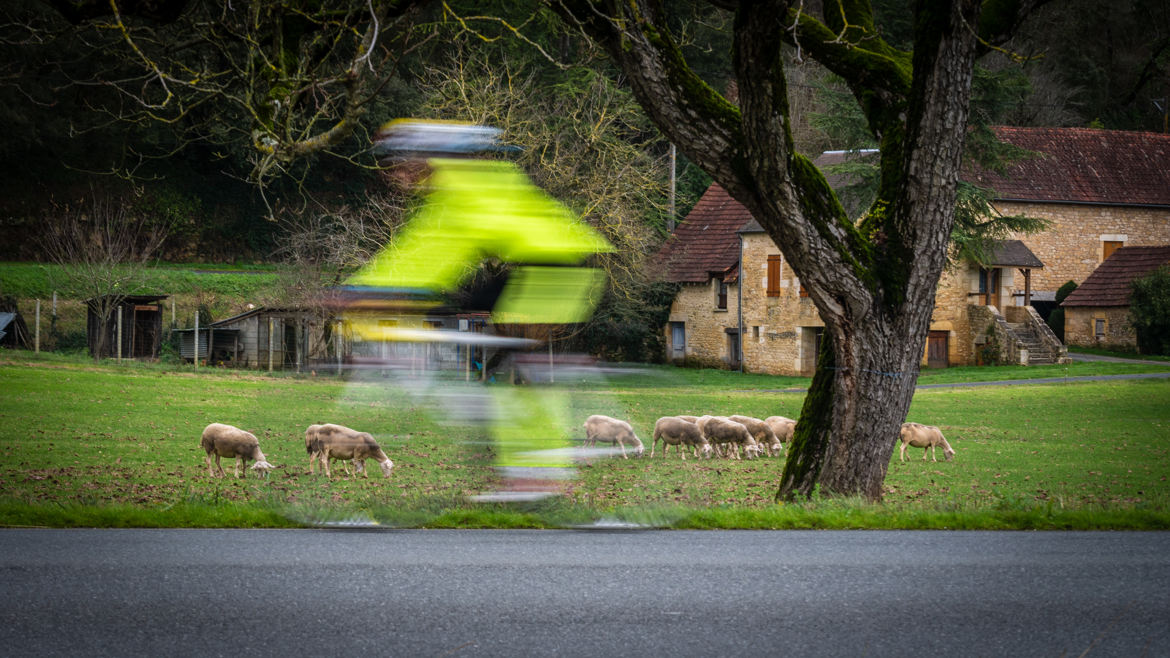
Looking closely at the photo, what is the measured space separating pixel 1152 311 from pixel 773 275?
17500mm

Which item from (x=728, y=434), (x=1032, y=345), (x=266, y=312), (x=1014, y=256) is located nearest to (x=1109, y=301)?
(x=1014, y=256)

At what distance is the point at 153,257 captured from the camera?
56656mm

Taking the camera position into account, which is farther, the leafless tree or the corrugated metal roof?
the corrugated metal roof

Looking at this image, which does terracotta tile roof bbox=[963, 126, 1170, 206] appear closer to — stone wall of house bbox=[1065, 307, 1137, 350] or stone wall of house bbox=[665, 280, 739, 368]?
stone wall of house bbox=[1065, 307, 1137, 350]

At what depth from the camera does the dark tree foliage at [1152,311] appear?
50.5 m

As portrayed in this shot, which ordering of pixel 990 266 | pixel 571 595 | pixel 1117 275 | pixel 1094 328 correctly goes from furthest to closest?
pixel 1094 328
pixel 1117 275
pixel 990 266
pixel 571 595

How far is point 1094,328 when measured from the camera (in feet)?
185

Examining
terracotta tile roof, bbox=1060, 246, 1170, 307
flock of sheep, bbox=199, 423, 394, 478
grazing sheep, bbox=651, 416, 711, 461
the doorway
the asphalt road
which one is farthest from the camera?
terracotta tile roof, bbox=1060, 246, 1170, 307

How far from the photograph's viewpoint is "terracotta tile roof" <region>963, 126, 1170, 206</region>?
58562 mm

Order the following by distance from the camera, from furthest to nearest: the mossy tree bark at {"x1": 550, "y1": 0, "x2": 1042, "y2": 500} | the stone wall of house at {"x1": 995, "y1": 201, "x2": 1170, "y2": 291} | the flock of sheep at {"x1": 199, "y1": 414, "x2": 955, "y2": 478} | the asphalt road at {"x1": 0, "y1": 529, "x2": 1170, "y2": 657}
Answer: the stone wall of house at {"x1": 995, "y1": 201, "x2": 1170, "y2": 291} → the flock of sheep at {"x1": 199, "y1": 414, "x2": 955, "y2": 478} → the mossy tree bark at {"x1": 550, "y1": 0, "x2": 1042, "y2": 500} → the asphalt road at {"x1": 0, "y1": 529, "x2": 1170, "y2": 657}

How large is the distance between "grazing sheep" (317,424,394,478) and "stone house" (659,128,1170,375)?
37891 mm

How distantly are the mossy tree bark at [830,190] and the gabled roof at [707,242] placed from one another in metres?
43.7

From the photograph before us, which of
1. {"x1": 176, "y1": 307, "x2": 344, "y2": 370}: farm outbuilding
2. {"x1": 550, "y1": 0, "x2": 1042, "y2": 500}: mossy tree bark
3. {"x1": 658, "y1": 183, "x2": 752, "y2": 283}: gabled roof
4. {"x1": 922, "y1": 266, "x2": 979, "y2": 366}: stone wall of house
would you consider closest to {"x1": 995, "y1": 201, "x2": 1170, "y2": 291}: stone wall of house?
{"x1": 922, "y1": 266, "x2": 979, "y2": 366}: stone wall of house

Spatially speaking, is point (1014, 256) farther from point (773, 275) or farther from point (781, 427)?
point (781, 427)
